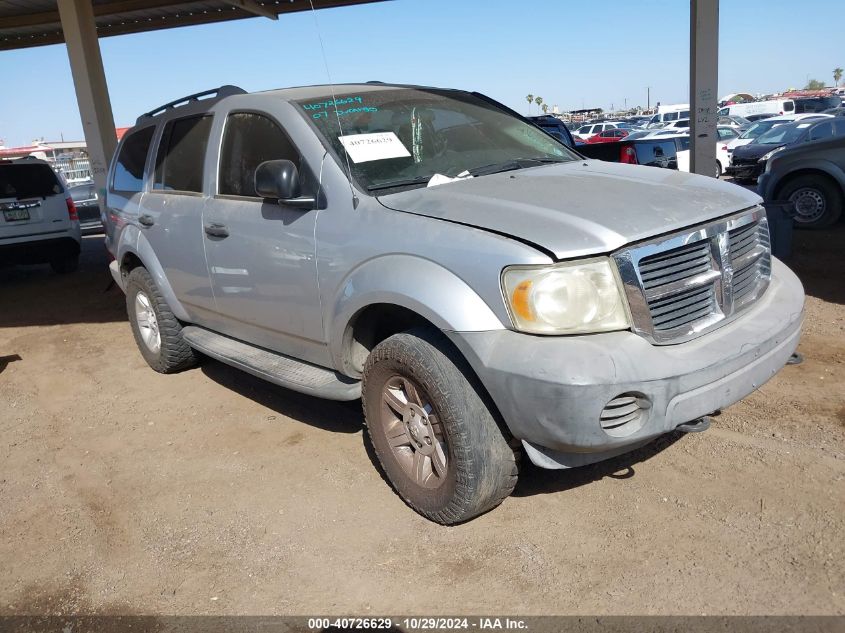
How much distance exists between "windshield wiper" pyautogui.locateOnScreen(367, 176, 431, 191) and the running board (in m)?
0.99

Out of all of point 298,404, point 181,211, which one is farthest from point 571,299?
point 181,211

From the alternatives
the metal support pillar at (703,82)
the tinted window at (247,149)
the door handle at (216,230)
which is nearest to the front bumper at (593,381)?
the tinted window at (247,149)

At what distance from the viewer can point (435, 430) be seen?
121 inches

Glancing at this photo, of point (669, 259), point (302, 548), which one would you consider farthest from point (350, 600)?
point (669, 259)

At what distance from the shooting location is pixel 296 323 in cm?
380

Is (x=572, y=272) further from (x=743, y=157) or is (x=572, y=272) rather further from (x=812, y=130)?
(x=743, y=157)

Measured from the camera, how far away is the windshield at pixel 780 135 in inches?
682

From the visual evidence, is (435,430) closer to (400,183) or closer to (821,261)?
(400,183)

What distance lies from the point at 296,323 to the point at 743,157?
52.7 feet

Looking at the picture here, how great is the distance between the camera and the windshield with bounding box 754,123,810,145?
1733 centimetres

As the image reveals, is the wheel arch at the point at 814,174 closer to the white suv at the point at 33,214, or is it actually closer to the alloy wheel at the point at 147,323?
the alloy wheel at the point at 147,323

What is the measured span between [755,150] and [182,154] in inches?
615

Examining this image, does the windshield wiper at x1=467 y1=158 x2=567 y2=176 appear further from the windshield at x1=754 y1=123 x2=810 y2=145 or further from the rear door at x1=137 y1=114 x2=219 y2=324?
the windshield at x1=754 y1=123 x2=810 y2=145

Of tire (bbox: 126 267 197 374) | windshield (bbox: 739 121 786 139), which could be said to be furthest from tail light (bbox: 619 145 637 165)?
windshield (bbox: 739 121 786 139)
